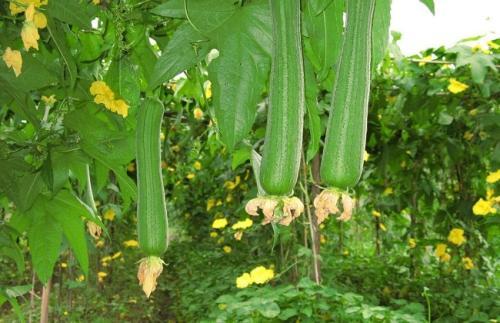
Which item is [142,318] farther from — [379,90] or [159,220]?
[159,220]

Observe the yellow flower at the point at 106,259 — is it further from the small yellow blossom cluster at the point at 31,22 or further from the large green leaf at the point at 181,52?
the large green leaf at the point at 181,52

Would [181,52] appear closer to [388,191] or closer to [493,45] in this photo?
[493,45]

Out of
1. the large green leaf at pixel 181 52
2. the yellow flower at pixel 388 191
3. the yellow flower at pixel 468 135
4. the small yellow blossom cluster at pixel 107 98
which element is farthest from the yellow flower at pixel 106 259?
the large green leaf at pixel 181 52

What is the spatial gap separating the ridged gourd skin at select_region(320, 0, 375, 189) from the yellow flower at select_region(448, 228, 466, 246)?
2971 mm

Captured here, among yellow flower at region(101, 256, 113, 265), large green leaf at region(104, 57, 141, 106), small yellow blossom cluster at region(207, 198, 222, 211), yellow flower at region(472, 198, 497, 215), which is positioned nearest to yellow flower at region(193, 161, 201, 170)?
small yellow blossom cluster at region(207, 198, 222, 211)

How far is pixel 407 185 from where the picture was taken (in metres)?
3.86

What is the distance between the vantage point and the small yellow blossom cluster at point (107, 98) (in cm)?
126

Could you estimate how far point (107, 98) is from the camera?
1.27 m

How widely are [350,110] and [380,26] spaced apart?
0.78ft

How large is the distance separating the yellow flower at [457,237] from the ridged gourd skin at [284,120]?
9.78 feet

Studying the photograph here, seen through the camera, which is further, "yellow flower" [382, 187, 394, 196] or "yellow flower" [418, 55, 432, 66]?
"yellow flower" [382, 187, 394, 196]

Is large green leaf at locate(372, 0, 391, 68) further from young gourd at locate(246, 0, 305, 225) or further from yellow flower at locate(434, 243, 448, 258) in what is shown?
yellow flower at locate(434, 243, 448, 258)

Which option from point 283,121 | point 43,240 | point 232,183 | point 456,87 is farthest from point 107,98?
point 232,183

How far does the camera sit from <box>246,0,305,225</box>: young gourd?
2.04 ft
